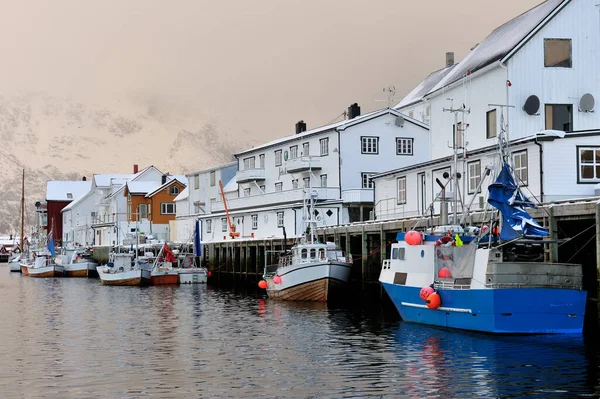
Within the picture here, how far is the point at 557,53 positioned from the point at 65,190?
4709 inches

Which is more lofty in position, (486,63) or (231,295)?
(486,63)

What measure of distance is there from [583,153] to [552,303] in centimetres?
1448

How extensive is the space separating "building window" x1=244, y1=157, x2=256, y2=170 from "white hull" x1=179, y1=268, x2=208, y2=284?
17.9 m

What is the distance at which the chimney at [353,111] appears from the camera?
278ft

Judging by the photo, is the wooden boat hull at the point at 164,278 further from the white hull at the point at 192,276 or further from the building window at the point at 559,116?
the building window at the point at 559,116

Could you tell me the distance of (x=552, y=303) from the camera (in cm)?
3069

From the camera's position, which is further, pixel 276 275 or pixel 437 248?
pixel 276 275

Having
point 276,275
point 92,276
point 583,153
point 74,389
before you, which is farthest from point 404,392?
point 92,276

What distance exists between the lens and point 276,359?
28.3 m

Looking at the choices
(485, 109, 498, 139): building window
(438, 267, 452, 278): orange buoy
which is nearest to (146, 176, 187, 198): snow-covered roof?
(485, 109, 498, 139): building window

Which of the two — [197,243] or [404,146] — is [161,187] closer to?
[197,243]

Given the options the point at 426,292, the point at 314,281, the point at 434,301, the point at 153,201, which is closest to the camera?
the point at 434,301

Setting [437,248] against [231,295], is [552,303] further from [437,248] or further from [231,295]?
[231,295]

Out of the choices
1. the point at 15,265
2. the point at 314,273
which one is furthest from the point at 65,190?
the point at 314,273
